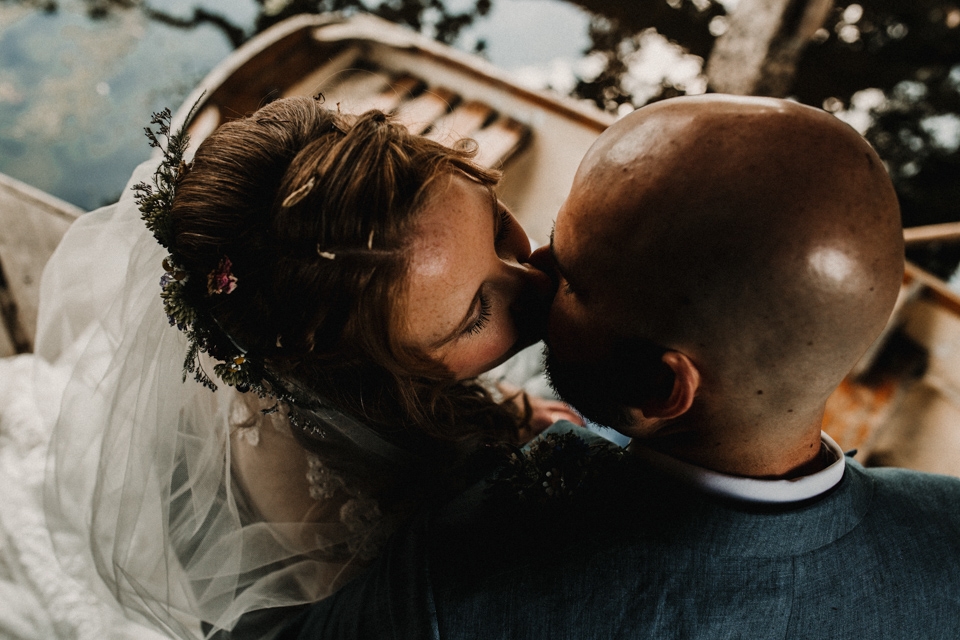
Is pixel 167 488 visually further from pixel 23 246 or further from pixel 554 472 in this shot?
pixel 23 246

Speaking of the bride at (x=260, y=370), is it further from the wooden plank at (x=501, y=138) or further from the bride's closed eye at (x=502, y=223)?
the wooden plank at (x=501, y=138)

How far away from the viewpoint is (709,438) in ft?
3.44

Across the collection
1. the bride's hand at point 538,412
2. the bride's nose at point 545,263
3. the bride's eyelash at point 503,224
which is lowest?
the bride's hand at point 538,412

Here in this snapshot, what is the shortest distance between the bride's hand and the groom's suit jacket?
0.74 meters

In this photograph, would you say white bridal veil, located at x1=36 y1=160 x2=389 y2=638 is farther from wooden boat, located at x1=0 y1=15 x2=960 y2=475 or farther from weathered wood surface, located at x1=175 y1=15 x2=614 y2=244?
weathered wood surface, located at x1=175 y1=15 x2=614 y2=244

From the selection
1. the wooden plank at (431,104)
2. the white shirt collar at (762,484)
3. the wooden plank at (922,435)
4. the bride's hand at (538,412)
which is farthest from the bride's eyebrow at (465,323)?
the wooden plank at (922,435)

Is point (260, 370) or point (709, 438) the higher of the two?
point (709, 438)

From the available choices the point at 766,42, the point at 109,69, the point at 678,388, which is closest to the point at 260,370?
the point at 678,388

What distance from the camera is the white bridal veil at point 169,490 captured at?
56.9 inches

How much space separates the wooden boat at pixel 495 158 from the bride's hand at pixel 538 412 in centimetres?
82

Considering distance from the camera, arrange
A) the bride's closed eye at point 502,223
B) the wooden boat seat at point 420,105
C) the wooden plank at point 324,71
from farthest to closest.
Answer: the wooden plank at point 324,71 < the wooden boat seat at point 420,105 < the bride's closed eye at point 502,223

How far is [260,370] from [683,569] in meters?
0.95

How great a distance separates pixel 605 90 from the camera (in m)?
4.21

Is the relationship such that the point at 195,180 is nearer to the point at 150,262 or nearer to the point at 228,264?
the point at 228,264
